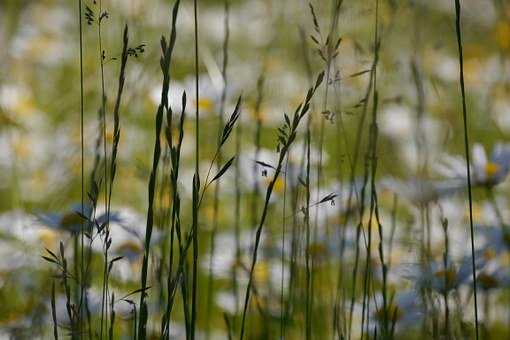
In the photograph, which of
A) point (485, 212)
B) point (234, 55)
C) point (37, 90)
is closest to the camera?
point (485, 212)

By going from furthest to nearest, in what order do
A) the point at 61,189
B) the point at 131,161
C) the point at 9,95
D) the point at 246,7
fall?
the point at 246,7
the point at 9,95
the point at 131,161
the point at 61,189

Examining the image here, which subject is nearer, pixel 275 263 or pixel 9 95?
pixel 275 263

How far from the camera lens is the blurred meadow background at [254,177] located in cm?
96

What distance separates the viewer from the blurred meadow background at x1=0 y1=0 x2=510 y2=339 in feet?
3.15

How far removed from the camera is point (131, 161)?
90.3 inches

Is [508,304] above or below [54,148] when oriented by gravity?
below

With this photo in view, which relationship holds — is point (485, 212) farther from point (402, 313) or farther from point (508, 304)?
point (402, 313)

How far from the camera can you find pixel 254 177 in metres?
1.42

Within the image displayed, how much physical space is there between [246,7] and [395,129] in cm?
131

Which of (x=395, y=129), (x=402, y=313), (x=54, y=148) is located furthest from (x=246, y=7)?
(x=402, y=313)

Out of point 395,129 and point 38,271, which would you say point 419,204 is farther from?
point 395,129

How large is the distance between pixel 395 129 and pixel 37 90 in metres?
1.10

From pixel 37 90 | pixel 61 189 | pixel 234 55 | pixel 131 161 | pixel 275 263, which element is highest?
pixel 234 55

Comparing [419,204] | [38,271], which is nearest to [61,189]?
[38,271]
